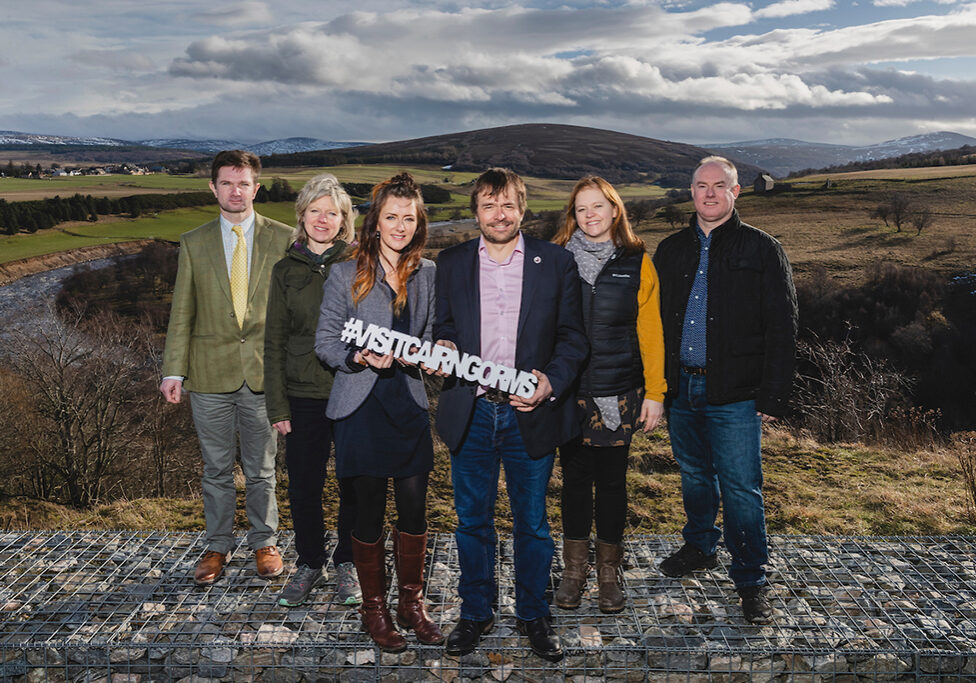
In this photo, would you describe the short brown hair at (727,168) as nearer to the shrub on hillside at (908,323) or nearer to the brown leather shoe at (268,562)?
the brown leather shoe at (268,562)

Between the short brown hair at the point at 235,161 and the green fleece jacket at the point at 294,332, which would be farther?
the short brown hair at the point at 235,161

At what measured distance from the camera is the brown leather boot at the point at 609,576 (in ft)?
12.6

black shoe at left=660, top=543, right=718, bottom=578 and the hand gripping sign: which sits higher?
the hand gripping sign

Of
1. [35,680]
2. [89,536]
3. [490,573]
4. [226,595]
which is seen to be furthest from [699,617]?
[89,536]

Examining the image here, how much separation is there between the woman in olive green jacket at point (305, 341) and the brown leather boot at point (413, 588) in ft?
1.36

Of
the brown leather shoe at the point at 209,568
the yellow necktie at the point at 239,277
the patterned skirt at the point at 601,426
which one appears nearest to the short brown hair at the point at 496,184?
the patterned skirt at the point at 601,426

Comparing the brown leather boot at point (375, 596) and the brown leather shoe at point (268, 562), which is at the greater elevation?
the brown leather boot at point (375, 596)

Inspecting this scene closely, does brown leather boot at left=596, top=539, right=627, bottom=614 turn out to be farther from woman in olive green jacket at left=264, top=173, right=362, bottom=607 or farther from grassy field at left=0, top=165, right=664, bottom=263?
grassy field at left=0, top=165, right=664, bottom=263

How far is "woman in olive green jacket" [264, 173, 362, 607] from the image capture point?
366 cm

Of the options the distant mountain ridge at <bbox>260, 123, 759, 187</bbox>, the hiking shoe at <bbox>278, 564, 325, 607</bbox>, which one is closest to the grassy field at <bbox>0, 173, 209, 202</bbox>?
the distant mountain ridge at <bbox>260, 123, 759, 187</bbox>

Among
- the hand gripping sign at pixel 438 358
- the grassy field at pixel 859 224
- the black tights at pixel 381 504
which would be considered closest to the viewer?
the hand gripping sign at pixel 438 358

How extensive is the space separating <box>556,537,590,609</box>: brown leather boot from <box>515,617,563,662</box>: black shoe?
0.35 metres

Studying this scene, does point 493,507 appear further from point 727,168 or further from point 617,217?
point 727,168

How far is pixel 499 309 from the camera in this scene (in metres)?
3.23
